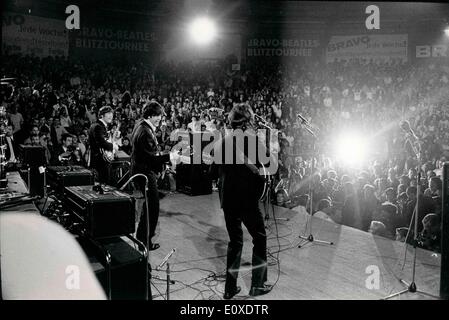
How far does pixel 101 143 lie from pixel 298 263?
2.61 m

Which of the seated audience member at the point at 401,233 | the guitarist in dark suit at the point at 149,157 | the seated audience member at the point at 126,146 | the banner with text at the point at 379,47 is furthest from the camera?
the banner with text at the point at 379,47

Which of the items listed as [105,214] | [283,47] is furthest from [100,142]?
[283,47]

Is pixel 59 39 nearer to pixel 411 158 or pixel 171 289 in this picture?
pixel 411 158

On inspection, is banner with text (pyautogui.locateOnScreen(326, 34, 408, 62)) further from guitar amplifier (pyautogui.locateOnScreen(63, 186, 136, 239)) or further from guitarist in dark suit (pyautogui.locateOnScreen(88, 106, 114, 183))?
guitar amplifier (pyautogui.locateOnScreen(63, 186, 136, 239))

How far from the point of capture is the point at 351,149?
975 centimetres

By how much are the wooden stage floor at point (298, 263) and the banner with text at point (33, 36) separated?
1080 cm

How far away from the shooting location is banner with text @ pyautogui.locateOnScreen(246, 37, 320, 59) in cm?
1828

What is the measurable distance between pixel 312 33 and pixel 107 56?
861 cm

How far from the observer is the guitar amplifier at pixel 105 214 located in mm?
2873

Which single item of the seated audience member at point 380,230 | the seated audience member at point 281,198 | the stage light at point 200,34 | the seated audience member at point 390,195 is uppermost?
the stage light at point 200,34

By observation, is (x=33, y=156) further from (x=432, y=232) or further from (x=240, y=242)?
(x=432, y=232)

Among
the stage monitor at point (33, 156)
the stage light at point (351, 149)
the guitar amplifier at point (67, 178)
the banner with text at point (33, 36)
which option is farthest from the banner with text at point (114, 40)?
the guitar amplifier at point (67, 178)

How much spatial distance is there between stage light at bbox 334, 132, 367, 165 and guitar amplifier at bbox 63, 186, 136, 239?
5.91 m

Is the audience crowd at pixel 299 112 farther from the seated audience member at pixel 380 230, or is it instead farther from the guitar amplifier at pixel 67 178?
the guitar amplifier at pixel 67 178
